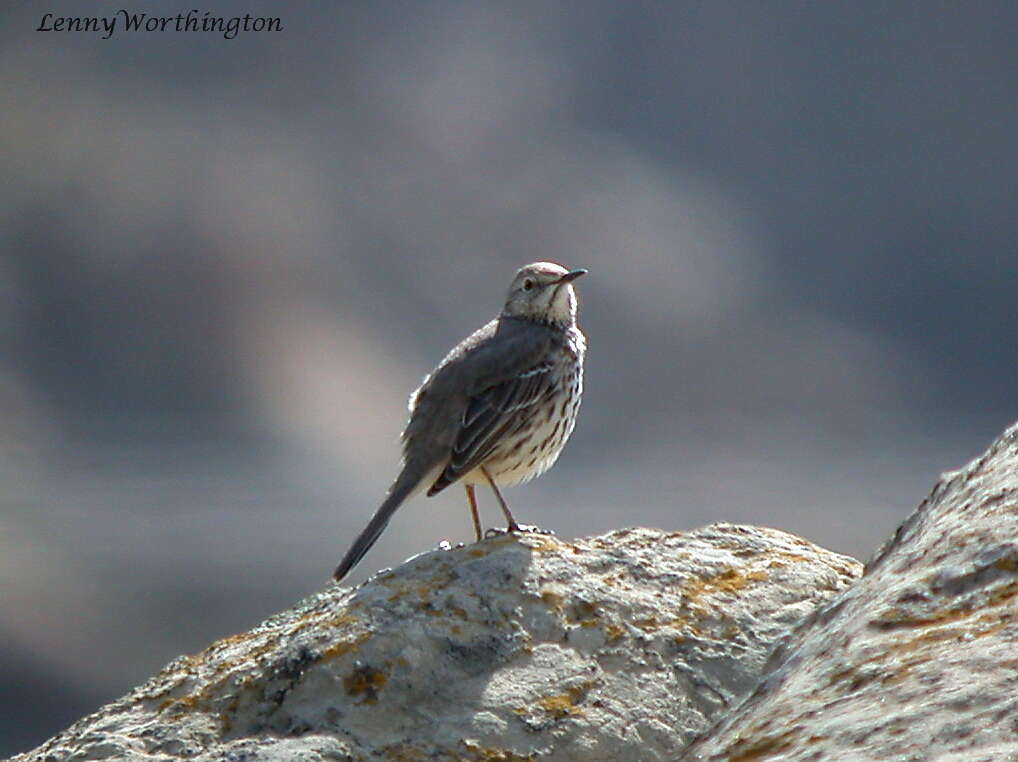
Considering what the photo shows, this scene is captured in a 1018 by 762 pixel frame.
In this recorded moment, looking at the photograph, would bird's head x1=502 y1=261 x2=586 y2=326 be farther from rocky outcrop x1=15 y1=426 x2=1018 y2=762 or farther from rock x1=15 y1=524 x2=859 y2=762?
rock x1=15 y1=524 x2=859 y2=762

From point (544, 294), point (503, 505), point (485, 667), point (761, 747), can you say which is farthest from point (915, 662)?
point (544, 294)

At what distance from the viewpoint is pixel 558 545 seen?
595 centimetres

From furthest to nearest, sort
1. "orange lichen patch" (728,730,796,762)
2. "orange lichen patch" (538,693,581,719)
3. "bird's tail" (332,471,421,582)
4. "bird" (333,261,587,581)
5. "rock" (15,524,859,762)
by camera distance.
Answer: "bird" (333,261,587,581), "bird's tail" (332,471,421,582), "orange lichen patch" (538,693,581,719), "rock" (15,524,859,762), "orange lichen patch" (728,730,796,762)

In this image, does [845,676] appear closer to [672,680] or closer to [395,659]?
[672,680]

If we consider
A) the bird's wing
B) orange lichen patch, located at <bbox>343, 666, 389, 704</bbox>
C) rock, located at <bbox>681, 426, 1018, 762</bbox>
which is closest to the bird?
the bird's wing

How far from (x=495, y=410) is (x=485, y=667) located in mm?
3418

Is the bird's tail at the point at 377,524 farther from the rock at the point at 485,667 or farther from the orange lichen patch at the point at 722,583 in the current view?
the orange lichen patch at the point at 722,583

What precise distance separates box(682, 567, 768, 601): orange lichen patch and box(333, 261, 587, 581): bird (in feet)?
6.63

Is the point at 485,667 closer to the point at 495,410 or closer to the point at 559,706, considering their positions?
the point at 559,706

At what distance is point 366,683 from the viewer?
495 centimetres

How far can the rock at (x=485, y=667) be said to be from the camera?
4840mm

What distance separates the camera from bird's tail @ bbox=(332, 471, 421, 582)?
7246 millimetres

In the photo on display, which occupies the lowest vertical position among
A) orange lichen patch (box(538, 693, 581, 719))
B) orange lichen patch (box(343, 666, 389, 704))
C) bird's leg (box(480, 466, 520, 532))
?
orange lichen patch (box(538, 693, 581, 719))

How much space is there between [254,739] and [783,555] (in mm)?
2479
